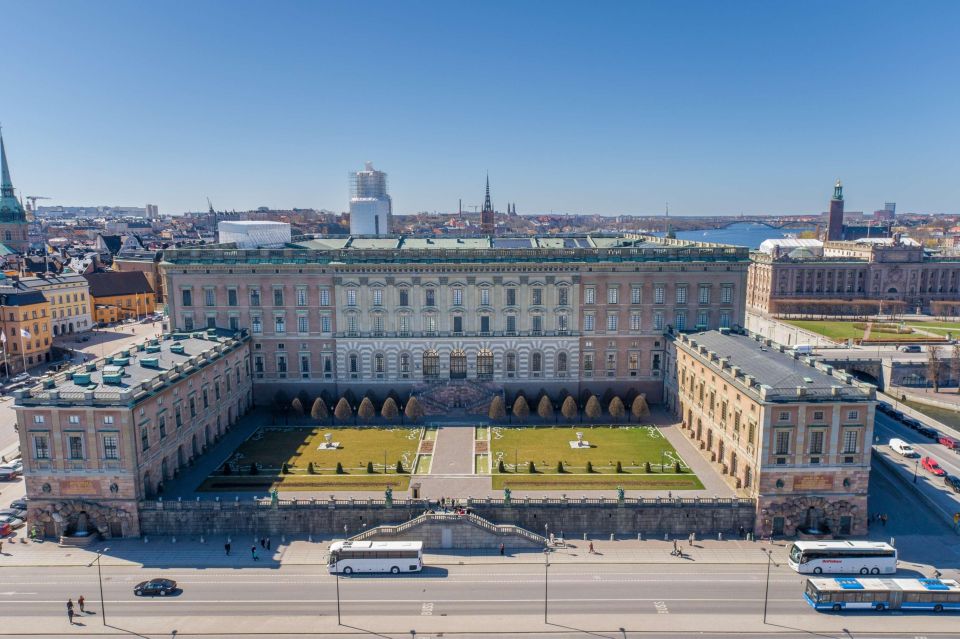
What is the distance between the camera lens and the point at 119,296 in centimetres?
16050

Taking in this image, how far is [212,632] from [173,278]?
55.7 m

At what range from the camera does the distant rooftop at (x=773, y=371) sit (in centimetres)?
6066

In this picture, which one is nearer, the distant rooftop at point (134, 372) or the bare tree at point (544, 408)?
the distant rooftop at point (134, 372)

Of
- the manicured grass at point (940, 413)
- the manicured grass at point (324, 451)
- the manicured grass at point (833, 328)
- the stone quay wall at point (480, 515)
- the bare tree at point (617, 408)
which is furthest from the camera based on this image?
the manicured grass at point (833, 328)

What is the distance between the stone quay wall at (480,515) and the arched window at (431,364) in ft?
107

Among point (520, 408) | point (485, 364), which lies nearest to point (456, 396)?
point (485, 364)

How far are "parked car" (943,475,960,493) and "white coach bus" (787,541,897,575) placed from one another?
20966 mm

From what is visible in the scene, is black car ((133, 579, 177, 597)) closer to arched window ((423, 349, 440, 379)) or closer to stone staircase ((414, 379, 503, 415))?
stone staircase ((414, 379, 503, 415))

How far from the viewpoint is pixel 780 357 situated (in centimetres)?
7225

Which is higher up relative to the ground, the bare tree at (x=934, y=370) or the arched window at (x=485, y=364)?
the arched window at (x=485, y=364)

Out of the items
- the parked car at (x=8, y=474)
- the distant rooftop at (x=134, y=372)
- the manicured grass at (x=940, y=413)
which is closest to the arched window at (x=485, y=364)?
the distant rooftop at (x=134, y=372)

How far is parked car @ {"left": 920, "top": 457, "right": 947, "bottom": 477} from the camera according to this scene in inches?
2931

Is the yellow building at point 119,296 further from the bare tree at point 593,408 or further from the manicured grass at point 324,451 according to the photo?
the bare tree at point 593,408

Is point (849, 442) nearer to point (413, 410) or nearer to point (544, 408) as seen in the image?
point (544, 408)
